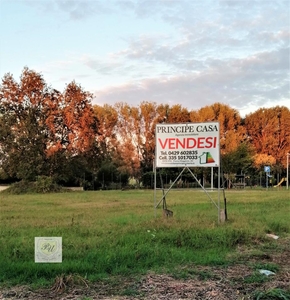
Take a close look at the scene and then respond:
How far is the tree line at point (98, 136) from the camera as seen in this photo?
131 ft

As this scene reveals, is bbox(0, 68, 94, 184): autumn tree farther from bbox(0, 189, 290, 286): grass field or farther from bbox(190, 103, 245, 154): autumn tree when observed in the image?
bbox(0, 189, 290, 286): grass field

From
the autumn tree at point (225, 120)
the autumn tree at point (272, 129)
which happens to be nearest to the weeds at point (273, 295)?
the autumn tree at point (225, 120)

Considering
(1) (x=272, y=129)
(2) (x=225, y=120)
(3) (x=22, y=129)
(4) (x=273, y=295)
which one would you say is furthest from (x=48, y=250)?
(1) (x=272, y=129)

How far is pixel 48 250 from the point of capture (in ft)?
19.4

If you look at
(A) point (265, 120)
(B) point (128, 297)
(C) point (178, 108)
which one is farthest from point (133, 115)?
(B) point (128, 297)

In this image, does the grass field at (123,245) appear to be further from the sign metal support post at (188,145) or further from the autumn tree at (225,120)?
the autumn tree at (225,120)

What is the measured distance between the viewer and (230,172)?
54156 millimetres

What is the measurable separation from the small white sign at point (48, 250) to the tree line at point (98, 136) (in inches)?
1362

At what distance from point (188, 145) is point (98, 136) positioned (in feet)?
A: 106

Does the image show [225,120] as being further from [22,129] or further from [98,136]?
[22,129]

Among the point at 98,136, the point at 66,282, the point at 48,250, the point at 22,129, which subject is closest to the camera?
the point at 66,282

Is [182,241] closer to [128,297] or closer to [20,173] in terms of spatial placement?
[128,297]

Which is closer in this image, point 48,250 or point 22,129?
point 48,250

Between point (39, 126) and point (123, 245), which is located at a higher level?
point (39, 126)
